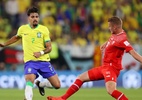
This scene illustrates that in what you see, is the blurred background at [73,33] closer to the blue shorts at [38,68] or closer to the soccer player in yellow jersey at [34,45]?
the blue shorts at [38,68]

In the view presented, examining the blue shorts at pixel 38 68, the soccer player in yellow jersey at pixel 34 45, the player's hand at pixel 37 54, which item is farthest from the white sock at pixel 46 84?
the player's hand at pixel 37 54

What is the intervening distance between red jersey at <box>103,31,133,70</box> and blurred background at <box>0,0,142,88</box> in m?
9.32

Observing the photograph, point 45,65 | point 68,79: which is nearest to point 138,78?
point 68,79

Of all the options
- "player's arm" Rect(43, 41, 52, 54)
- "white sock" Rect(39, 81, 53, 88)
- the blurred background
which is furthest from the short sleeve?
the blurred background

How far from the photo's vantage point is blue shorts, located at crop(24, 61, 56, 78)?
12.4 meters

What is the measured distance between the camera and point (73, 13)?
25438 millimetres

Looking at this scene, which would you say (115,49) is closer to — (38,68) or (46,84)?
(38,68)

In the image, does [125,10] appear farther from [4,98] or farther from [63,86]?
[4,98]

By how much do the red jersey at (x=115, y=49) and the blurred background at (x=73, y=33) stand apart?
9.32m

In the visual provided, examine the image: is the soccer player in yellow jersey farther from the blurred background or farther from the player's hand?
the blurred background

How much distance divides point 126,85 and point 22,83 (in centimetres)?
376

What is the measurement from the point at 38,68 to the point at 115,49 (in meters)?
1.90

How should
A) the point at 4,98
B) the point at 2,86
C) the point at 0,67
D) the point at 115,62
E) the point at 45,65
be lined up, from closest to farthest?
the point at 115,62
the point at 45,65
the point at 4,98
the point at 2,86
the point at 0,67

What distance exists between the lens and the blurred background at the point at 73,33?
71.1ft
